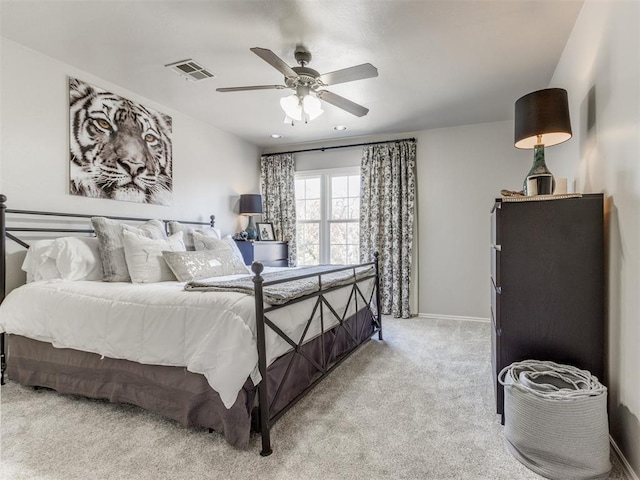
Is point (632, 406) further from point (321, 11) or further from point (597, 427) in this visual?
point (321, 11)

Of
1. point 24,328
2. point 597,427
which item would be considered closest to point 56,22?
point 24,328

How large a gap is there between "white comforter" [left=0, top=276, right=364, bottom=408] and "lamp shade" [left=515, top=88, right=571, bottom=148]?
Result: 5.68 feet

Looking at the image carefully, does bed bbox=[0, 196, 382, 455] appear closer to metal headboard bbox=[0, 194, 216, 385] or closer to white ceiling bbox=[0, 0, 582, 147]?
metal headboard bbox=[0, 194, 216, 385]

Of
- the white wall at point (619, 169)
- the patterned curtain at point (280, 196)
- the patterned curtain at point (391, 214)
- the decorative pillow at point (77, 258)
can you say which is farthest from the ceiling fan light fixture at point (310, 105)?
the patterned curtain at point (280, 196)

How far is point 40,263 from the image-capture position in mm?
2529

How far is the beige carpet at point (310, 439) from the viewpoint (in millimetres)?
1603

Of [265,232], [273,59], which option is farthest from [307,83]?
[265,232]

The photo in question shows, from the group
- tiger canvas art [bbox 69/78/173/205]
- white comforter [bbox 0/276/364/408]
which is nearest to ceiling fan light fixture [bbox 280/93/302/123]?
white comforter [bbox 0/276/364/408]

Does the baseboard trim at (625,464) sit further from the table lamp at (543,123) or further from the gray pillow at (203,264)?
the gray pillow at (203,264)

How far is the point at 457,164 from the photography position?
4.54 m

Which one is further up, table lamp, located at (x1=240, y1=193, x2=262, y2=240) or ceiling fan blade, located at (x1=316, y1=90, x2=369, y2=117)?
ceiling fan blade, located at (x1=316, y1=90, x2=369, y2=117)

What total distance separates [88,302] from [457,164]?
4.19 metres

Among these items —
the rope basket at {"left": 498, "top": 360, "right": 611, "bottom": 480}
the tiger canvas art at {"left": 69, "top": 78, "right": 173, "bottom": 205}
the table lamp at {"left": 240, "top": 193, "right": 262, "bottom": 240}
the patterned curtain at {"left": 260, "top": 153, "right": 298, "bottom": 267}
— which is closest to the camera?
the rope basket at {"left": 498, "top": 360, "right": 611, "bottom": 480}

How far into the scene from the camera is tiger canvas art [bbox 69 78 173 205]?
118 inches
